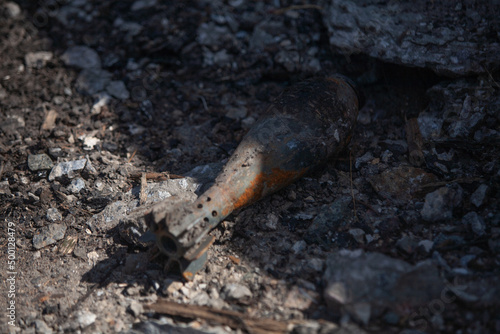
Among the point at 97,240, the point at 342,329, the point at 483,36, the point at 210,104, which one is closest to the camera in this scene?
the point at 342,329

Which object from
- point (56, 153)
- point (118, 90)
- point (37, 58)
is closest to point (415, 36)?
point (118, 90)

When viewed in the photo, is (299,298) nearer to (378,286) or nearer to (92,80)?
(378,286)

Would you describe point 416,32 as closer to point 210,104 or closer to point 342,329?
point 210,104

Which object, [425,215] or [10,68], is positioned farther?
[10,68]

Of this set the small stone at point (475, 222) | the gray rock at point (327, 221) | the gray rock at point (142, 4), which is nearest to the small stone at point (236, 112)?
the gray rock at point (327, 221)

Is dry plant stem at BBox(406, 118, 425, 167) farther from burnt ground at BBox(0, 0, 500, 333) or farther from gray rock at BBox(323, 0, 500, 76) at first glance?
gray rock at BBox(323, 0, 500, 76)

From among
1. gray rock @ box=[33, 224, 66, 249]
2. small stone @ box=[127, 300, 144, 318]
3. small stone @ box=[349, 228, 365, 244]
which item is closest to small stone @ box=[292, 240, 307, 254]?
small stone @ box=[349, 228, 365, 244]

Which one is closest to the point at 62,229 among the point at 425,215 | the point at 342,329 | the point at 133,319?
the point at 133,319
